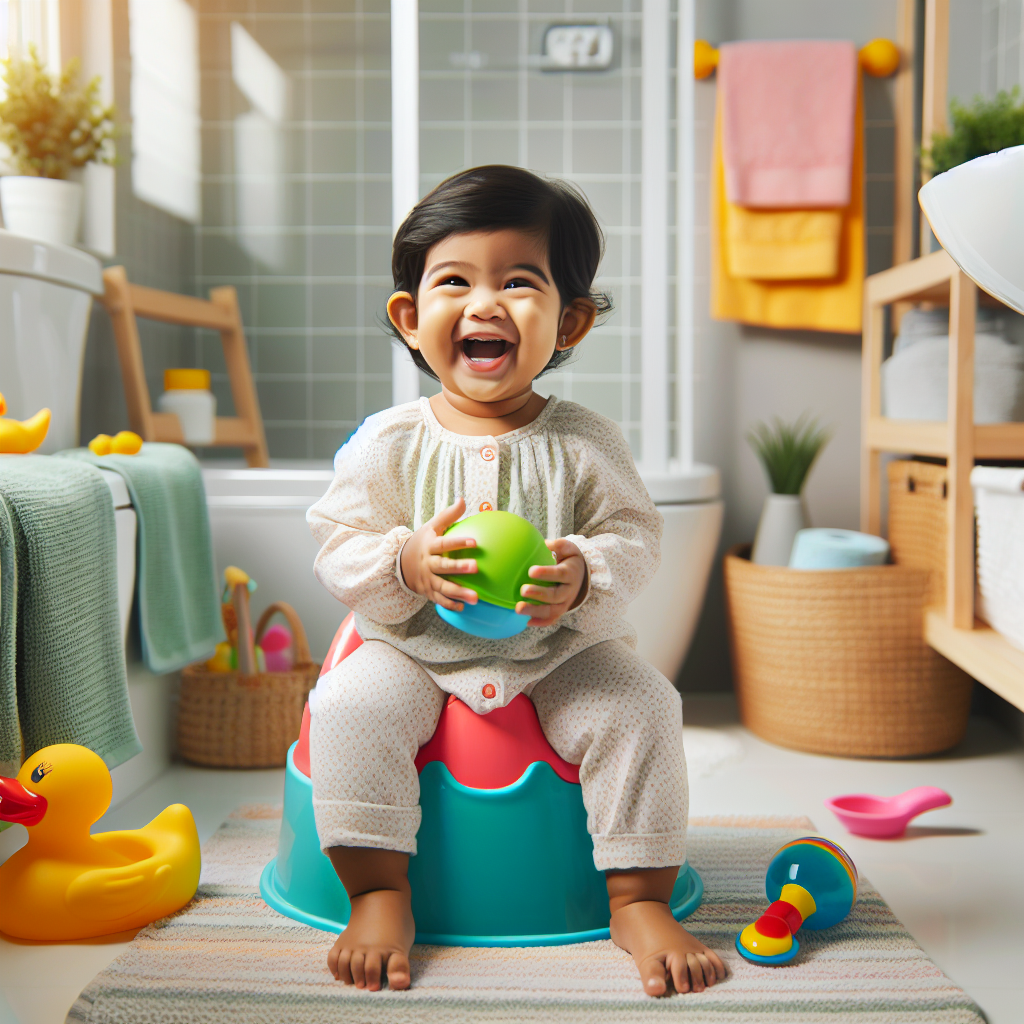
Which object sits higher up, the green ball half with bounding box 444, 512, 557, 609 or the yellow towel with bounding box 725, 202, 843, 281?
the yellow towel with bounding box 725, 202, 843, 281

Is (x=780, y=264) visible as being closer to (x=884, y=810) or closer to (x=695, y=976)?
A: (x=884, y=810)

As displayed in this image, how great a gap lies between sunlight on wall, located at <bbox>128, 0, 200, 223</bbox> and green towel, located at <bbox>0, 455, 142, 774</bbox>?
125 cm

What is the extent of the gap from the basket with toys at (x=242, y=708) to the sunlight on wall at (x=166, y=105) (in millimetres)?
1125

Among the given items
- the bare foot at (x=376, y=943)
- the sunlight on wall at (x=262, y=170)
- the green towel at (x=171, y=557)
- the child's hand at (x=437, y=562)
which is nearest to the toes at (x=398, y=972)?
the bare foot at (x=376, y=943)

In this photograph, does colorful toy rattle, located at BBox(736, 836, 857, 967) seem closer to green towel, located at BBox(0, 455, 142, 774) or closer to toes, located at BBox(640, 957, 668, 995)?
toes, located at BBox(640, 957, 668, 995)

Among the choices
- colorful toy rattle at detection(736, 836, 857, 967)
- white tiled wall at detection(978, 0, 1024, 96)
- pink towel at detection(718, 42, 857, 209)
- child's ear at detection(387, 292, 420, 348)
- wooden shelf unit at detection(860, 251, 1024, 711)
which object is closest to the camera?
colorful toy rattle at detection(736, 836, 857, 967)

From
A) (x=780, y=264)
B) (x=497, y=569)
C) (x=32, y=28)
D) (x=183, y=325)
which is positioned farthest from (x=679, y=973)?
(x=32, y=28)

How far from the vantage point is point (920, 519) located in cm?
165

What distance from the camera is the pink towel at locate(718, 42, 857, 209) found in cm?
192

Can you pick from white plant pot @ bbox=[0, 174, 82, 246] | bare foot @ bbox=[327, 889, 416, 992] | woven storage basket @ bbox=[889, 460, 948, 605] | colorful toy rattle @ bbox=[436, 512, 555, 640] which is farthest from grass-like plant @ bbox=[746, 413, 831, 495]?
white plant pot @ bbox=[0, 174, 82, 246]

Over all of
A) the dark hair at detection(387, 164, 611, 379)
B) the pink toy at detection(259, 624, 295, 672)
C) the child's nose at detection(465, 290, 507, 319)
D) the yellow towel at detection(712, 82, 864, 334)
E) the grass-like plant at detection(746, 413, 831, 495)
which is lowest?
the pink toy at detection(259, 624, 295, 672)

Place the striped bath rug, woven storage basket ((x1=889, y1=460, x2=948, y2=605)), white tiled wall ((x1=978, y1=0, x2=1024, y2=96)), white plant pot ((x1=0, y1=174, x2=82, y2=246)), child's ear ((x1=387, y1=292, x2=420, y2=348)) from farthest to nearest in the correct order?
white tiled wall ((x1=978, y1=0, x2=1024, y2=96)) → white plant pot ((x1=0, y1=174, x2=82, y2=246)) → woven storage basket ((x1=889, y1=460, x2=948, y2=605)) → child's ear ((x1=387, y1=292, x2=420, y2=348)) → the striped bath rug

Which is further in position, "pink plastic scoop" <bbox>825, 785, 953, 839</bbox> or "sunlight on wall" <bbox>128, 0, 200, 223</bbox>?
"sunlight on wall" <bbox>128, 0, 200, 223</bbox>

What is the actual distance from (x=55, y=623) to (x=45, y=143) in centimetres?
104
